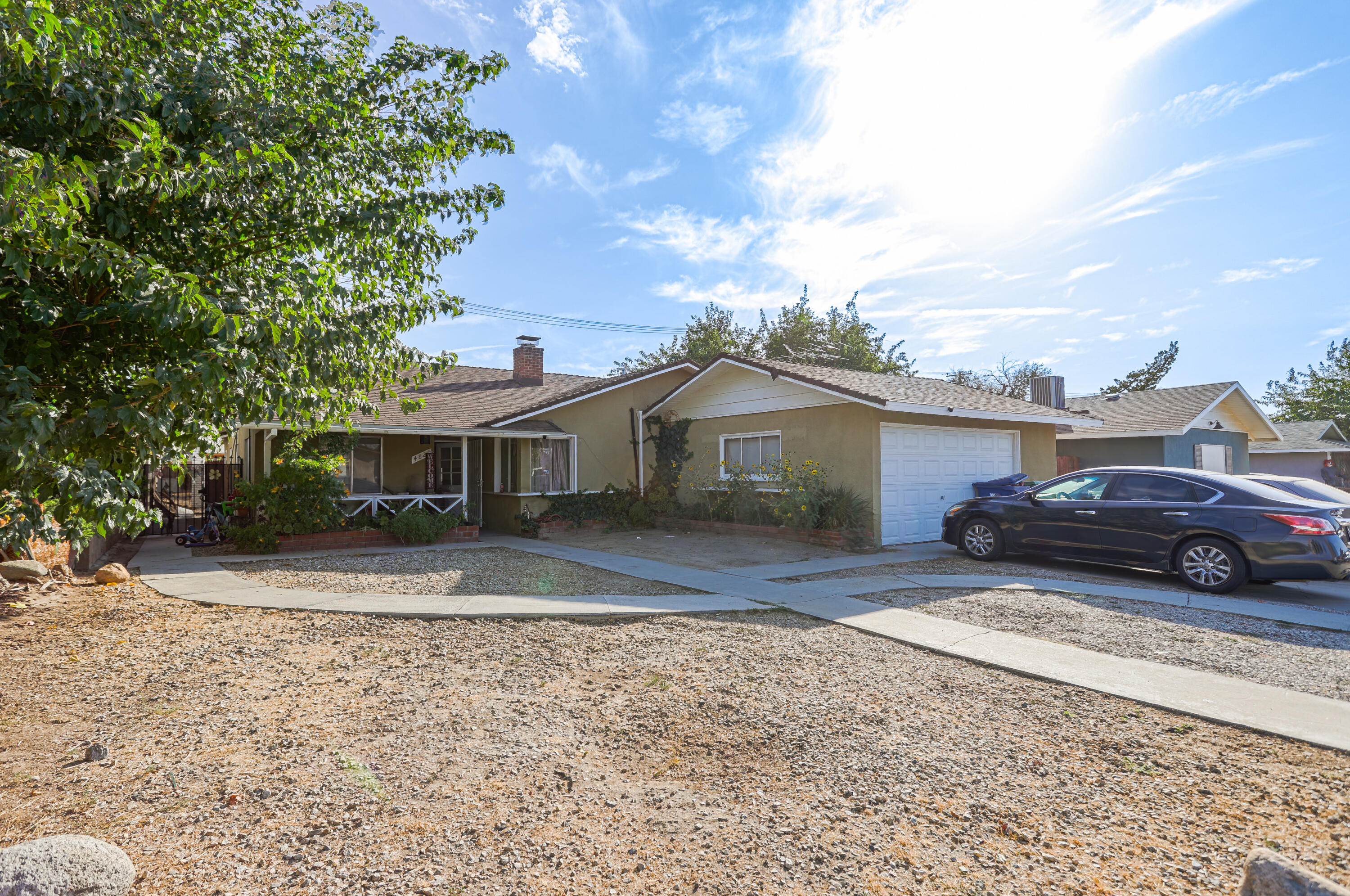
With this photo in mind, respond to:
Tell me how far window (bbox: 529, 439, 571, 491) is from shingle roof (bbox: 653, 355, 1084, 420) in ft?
8.95

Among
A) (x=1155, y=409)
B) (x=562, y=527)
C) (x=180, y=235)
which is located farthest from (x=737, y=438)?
(x=1155, y=409)

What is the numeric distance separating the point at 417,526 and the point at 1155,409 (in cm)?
2099

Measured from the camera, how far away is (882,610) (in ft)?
23.4

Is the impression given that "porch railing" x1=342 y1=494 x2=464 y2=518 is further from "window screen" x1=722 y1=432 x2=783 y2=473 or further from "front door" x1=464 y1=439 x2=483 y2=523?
"window screen" x1=722 y1=432 x2=783 y2=473

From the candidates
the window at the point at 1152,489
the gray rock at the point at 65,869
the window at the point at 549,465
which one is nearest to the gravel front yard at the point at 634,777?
the gray rock at the point at 65,869

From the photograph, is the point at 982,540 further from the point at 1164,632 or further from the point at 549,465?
the point at 549,465

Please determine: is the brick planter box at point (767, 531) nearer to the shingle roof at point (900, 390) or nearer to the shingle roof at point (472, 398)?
the shingle roof at point (900, 390)

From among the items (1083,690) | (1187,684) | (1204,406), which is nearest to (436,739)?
(1083,690)

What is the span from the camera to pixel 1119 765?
11.5 feet

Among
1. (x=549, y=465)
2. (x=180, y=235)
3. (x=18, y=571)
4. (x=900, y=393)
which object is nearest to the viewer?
(x=180, y=235)

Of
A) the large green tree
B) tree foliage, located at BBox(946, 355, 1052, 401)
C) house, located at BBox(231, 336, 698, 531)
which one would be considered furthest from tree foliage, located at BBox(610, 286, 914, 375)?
the large green tree

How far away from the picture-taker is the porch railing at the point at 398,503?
13531mm

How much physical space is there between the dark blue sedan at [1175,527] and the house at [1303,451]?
1005 inches

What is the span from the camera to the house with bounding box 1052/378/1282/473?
18.8m
